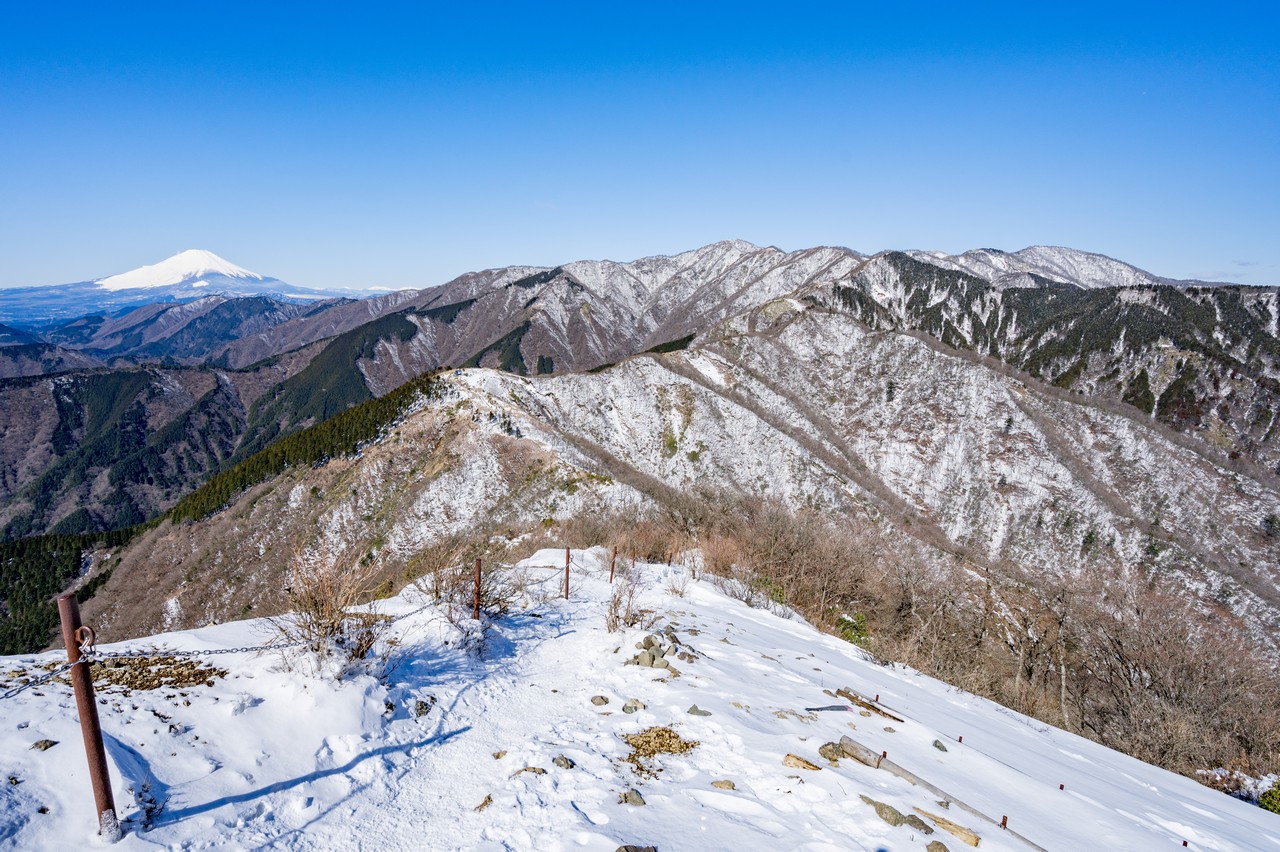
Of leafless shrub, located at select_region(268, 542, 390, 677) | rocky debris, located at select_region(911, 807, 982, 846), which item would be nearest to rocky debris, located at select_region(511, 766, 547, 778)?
leafless shrub, located at select_region(268, 542, 390, 677)

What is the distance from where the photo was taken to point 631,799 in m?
5.53

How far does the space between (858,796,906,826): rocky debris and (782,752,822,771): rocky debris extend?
72 cm

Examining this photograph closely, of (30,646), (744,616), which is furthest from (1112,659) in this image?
(30,646)

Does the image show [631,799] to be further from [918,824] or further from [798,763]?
[918,824]

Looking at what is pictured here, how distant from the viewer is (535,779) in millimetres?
5832

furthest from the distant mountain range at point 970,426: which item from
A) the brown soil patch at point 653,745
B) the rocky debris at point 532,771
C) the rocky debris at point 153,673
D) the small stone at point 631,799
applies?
the small stone at point 631,799

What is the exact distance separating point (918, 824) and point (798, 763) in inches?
51.0

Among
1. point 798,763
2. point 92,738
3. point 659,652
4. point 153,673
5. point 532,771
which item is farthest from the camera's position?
point 659,652

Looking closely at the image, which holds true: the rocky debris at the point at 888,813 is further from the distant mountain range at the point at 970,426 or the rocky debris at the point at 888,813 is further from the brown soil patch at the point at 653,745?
the distant mountain range at the point at 970,426

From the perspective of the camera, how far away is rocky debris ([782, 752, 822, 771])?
6.38 meters

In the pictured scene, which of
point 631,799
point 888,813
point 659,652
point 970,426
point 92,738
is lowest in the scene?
point 970,426

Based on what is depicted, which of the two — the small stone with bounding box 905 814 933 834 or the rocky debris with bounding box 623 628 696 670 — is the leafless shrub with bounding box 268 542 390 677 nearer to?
the rocky debris with bounding box 623 628 696 670

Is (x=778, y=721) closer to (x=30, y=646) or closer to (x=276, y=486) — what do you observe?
(x=276, y=486)

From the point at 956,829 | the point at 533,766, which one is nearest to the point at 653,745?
the point at 533,766
